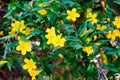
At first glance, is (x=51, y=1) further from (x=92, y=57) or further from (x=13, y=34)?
(x=92, y=57)

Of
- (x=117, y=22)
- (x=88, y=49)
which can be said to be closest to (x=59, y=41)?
(x=88, y=49)

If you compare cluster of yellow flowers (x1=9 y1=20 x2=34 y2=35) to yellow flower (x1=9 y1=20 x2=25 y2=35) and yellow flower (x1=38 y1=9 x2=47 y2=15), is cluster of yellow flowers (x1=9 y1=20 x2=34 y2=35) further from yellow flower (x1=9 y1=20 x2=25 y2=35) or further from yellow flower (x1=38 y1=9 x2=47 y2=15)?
yellow flower (x1=38 y1=9 x2=47 y2=15)

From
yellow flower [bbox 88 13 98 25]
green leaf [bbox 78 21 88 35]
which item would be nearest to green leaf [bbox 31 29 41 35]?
green leaf [bbox 78 21 88 35]

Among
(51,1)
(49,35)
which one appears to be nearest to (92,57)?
(49,35)

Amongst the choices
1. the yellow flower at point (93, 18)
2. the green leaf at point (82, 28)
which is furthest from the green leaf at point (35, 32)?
the yellow flower at point (93, 18)

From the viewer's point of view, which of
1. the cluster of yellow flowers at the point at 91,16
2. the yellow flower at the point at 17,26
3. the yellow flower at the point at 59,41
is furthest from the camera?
the cluster of yellow flowers at the point at 91,16

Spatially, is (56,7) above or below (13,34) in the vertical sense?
above

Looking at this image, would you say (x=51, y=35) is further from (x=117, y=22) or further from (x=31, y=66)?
(x=117, y=22)

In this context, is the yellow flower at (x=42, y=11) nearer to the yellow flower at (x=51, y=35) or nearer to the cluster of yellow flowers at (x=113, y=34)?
the yellow flower at (x=51, y=35)
